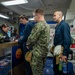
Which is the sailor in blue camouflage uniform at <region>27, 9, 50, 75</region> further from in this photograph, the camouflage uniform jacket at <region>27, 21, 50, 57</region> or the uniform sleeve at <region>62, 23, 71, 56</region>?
the uniform sleeve at <region>62, 23, 71, 56</region>

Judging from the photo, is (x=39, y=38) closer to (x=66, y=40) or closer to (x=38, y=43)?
(x=38, y=43)

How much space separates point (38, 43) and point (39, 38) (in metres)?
0.09

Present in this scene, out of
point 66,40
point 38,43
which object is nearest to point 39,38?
point 38,43

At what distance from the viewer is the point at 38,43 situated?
2227 millimetres

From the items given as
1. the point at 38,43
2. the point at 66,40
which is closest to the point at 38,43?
the point at 38,43

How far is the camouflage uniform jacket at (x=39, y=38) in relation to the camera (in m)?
2.18

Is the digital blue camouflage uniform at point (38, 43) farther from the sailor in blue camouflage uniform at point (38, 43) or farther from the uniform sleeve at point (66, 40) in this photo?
the uniform sleeve at point (66, 40)

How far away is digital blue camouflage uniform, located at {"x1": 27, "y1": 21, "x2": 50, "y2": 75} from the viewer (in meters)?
2.19

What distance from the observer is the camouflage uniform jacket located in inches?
85.8

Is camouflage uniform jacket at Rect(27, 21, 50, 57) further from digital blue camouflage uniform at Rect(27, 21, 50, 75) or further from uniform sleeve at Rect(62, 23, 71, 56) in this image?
uniform sleeve at Rect(62, 23, 71, 56)

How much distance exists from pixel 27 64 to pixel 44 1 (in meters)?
4.37

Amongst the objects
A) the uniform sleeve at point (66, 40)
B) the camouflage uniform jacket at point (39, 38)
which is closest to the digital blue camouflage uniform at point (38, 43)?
the camouflage uniform jacket at point (39, 38)

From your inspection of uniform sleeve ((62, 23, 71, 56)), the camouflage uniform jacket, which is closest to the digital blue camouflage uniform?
the camouflage uniform jacket

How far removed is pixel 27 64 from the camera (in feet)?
8.70
